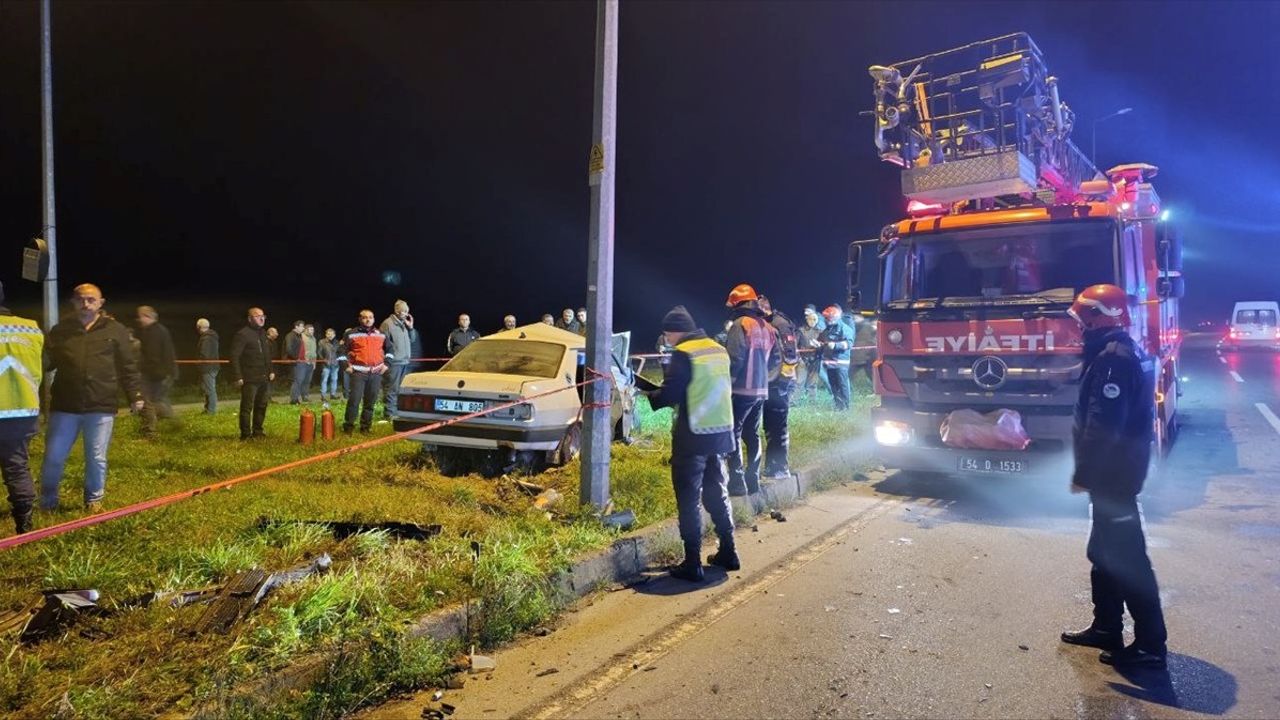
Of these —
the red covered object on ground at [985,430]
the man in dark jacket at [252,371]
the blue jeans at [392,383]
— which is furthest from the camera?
the blue jeans at [392,383]

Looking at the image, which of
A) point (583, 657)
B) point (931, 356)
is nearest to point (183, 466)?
point (583, 657)

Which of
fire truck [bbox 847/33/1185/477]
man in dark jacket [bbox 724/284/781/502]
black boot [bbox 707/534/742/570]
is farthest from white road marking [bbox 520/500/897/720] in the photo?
fire truck [bbox 847/33/1185/477]

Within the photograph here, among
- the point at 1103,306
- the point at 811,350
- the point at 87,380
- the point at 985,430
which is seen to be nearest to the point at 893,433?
the point at 985,430

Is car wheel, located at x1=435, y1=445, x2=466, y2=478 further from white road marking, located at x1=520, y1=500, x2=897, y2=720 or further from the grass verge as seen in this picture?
white road marking, located at x1=520, y1=500, x2=897, y2=720

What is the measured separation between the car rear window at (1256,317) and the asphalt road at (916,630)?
83.8 ft

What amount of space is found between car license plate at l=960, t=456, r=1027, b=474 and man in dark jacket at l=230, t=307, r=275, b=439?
26.6ft

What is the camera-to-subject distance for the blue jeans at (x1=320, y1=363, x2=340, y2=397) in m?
15.8

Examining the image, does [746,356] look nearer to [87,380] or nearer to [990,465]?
[990,465]

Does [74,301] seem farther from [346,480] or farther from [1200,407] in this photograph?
[1200,407]

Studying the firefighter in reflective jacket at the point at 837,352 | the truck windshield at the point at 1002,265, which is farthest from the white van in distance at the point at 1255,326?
the truck windshield at the point at 1002,265

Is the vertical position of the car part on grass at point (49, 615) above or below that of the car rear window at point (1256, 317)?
below

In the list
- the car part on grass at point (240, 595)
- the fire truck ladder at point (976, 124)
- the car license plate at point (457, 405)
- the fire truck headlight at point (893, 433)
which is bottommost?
the car part on grass at point (240, 595)

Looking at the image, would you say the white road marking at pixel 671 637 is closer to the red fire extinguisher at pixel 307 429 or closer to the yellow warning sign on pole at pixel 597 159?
the yellow warning sign on pole at pixel 597 159

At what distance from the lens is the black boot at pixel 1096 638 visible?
4.02 metres
